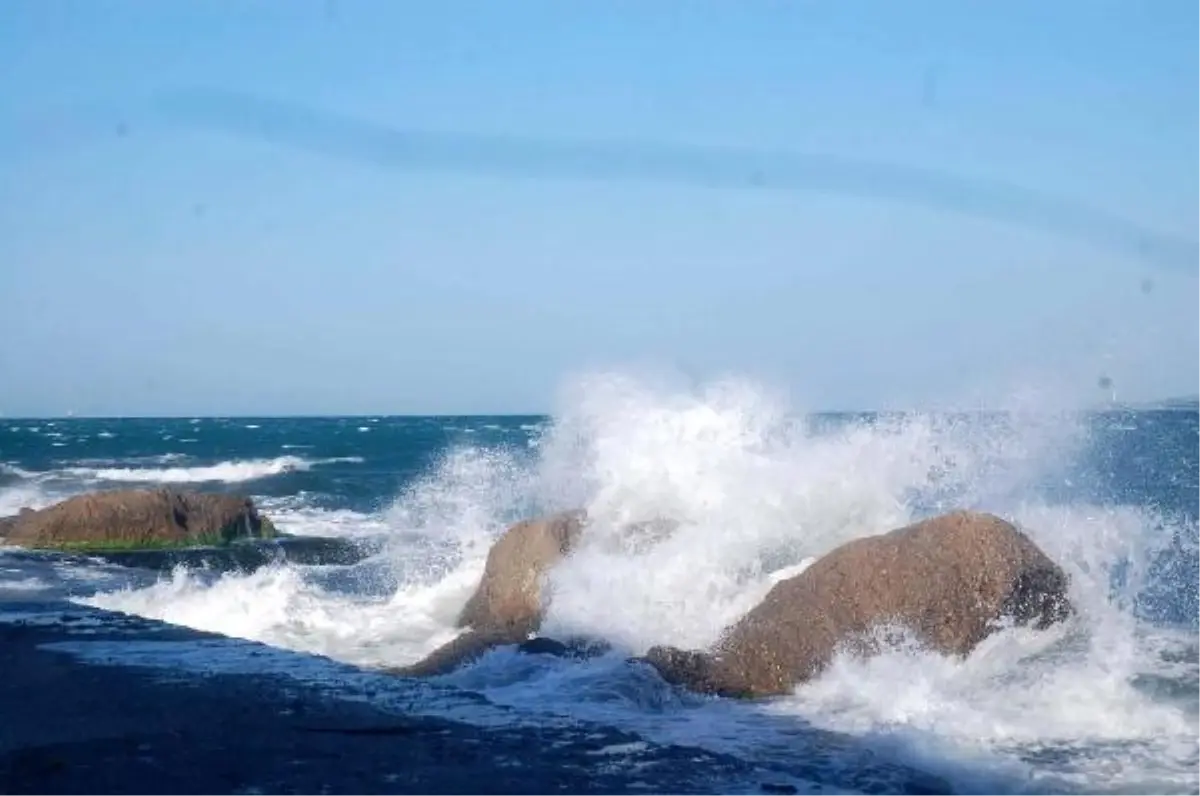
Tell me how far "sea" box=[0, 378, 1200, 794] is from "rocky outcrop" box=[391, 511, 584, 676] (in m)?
0.27

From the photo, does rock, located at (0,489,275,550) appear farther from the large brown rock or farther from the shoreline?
the shoreline

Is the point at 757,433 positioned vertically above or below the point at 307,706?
above

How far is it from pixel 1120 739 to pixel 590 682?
10.9ft

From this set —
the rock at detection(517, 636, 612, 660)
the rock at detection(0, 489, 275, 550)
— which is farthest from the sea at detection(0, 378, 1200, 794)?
the rock at detection(0, 489, 275, 550)

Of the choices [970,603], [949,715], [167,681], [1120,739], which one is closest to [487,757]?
[167,681]

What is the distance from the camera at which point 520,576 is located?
14023 millimetres

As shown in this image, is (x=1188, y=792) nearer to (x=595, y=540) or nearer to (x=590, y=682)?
(x=590, y=682)

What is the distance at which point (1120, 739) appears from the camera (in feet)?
27.7

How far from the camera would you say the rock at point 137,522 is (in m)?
Answer: 26.7

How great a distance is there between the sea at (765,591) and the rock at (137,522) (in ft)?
6.61

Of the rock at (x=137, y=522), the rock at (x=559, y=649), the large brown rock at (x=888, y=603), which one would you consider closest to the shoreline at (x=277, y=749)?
the rock at (x=559, y=649)

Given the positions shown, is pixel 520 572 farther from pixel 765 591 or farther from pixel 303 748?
pixel 303 748

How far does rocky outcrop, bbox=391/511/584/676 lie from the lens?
13.5m

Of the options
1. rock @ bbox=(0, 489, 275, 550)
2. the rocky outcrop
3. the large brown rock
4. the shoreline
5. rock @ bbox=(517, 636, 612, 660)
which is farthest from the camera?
rock @ bbox=(0, 489, 275, 550)
